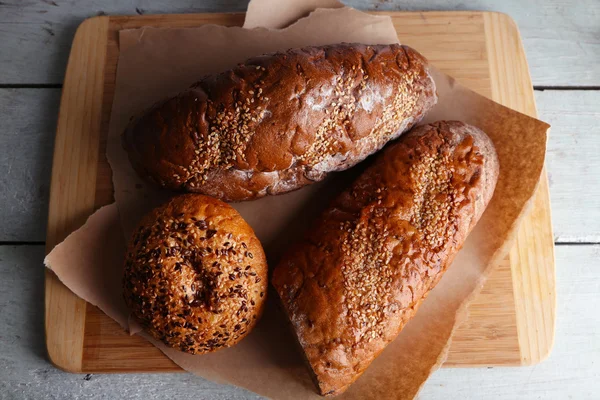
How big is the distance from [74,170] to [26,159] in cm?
27

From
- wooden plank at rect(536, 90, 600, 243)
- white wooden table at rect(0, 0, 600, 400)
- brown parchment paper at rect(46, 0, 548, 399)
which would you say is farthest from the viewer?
wooden plank at rect(536, 90, 600, 243)

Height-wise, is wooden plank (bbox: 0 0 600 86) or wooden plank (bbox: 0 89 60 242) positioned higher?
wooden plank (bbox: 0 0 600 86)

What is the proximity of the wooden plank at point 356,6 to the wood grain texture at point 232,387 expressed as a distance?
0.83 metres

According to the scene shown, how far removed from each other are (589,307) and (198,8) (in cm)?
228

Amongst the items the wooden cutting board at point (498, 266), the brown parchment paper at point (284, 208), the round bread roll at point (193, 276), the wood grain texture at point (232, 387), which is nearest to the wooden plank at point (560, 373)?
the wood grain texture at point (232, 387)

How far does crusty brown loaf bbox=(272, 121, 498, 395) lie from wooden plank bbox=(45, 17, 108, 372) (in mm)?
906

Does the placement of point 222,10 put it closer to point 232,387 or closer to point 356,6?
point 356,6

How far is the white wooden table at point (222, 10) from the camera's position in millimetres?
2191

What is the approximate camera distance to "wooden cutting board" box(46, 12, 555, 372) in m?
2.13

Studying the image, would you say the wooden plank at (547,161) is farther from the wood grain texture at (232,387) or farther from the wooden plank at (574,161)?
the wood grain texture at (232,387)

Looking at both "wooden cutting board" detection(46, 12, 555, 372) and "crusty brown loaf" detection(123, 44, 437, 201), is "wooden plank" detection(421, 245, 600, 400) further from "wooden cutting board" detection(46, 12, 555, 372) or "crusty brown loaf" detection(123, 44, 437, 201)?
"crusty brown loaf" detection(123, 44, 437, 201)

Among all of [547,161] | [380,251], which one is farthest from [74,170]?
[547,161]

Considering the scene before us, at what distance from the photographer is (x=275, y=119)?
75.2 inches

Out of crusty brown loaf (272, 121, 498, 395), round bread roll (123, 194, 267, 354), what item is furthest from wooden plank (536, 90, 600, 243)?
round bread roll (123, 194, 267, 354)
